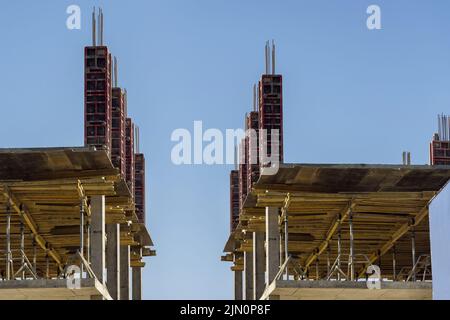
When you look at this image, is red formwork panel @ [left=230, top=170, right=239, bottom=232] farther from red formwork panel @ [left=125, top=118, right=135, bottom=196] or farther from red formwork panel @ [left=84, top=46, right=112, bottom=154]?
red formwork panel @ [left=84, top=46, right=112, bottom=154]

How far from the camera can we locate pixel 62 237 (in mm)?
51875

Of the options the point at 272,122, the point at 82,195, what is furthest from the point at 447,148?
the point at 82,195

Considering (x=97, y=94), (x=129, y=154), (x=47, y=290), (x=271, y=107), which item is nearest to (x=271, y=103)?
(x=271, y=107)

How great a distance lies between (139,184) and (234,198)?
6.31 meters

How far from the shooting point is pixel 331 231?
47.2 m

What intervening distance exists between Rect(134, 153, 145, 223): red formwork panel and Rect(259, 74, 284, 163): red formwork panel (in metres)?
18.3

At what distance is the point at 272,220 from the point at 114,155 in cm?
2079

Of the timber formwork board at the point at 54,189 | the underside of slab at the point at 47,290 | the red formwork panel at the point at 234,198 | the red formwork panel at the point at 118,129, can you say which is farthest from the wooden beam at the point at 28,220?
the red formwork panel at the point at 234,198

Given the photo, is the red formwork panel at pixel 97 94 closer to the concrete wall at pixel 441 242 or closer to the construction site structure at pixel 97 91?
the construction site structure at pixel 97 91

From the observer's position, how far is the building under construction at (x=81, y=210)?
35.7 m

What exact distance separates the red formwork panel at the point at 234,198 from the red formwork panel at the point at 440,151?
509 inches
